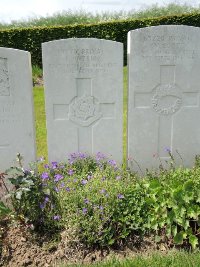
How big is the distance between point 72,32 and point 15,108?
10592mm

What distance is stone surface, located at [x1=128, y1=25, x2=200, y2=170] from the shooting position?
4148 millimetres

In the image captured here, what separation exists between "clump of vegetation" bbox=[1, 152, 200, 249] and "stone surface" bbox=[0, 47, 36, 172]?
2.12ft

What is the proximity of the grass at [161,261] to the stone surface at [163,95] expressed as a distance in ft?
5.21

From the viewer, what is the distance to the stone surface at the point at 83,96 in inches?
158

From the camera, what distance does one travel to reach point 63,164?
13.8 feet

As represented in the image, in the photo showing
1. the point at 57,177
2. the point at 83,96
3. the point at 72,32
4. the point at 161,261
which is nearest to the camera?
the point at 161,261

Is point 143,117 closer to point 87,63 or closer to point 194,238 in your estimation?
point 87,63

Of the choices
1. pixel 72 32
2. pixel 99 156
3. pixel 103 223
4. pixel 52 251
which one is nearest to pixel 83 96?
pixel 99 156

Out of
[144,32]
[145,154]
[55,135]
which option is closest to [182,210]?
[145,154]

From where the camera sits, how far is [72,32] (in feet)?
45.8

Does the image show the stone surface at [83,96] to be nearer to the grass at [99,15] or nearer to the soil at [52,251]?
the soil at [52,251]

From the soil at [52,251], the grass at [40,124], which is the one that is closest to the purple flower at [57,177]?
the soil at [52,251]

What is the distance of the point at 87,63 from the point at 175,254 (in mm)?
2187

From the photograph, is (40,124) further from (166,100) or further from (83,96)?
(166,100)
